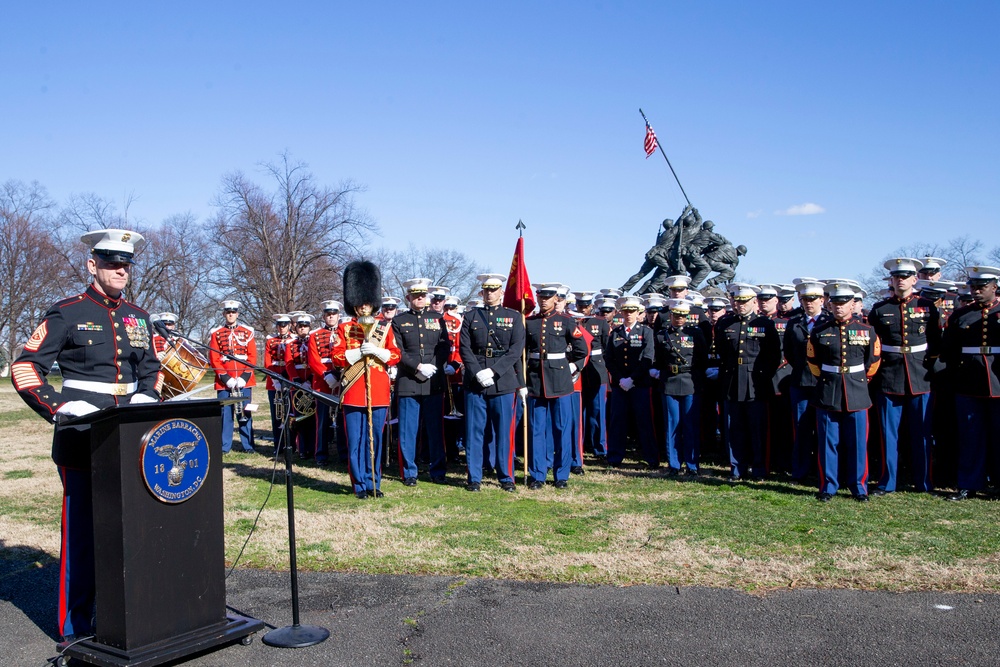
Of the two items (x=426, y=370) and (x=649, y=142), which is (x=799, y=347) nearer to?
(x=426, y=370)

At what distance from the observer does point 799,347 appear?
8328 mm

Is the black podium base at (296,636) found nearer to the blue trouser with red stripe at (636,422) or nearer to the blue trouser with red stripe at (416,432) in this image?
the blue trouser with red stripe at (416,432)

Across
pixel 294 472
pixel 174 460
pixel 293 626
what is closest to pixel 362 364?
pixel 294 472

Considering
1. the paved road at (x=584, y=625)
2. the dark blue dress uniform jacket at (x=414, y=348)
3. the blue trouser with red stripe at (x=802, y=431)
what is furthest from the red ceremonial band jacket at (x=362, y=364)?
the blue trouser with red stripe at (x=802, y=431)

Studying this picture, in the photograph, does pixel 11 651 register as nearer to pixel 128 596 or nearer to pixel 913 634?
pixel 128 596

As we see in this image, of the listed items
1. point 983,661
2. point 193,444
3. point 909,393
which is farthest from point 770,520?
point 193,444

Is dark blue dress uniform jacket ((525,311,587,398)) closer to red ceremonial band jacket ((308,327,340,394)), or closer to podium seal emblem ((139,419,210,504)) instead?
red ceremonial band jacket ((308,327,340,394))

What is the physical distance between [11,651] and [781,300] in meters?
8.69

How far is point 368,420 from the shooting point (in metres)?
8.46

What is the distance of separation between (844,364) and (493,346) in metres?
3.38

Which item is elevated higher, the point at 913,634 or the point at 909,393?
the point at 909,393

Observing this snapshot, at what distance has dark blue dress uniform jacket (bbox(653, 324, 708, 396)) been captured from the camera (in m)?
9.41

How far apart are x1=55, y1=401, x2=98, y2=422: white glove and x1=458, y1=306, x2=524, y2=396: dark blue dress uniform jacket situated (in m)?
4.92

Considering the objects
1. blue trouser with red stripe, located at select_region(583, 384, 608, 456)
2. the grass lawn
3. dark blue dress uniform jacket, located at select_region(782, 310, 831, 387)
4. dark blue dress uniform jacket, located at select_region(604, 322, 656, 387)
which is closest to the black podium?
the grass lawn
